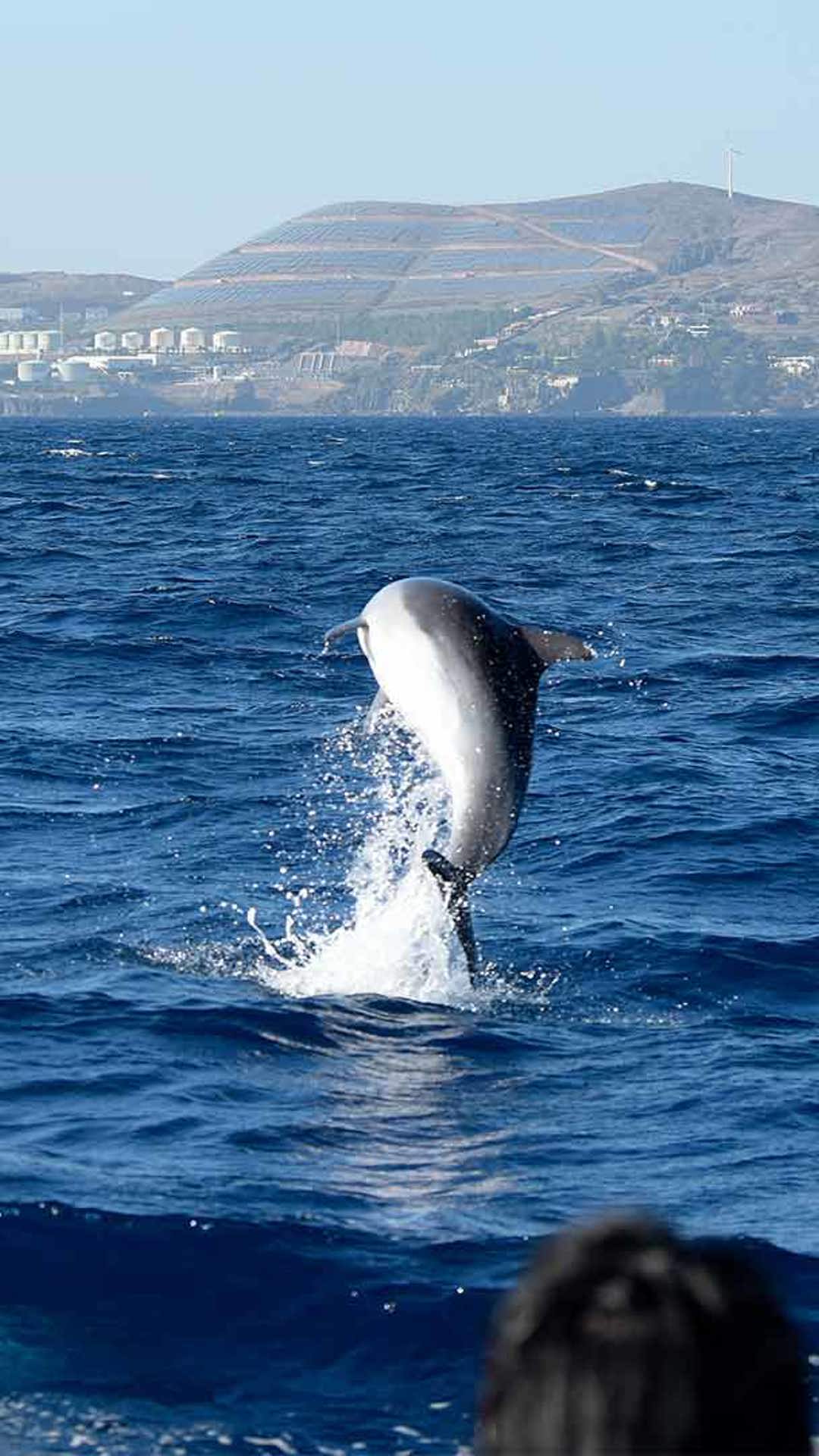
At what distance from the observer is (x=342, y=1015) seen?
53.1ft

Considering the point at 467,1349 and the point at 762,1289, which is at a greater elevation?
the point at 762,1289

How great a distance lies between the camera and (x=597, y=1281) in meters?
2.37

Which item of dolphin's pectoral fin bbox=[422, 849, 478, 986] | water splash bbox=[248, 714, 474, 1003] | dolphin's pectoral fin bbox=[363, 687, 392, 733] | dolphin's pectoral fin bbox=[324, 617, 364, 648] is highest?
dolphin's pectoral fin bbox=[324, 617, 364, 648]

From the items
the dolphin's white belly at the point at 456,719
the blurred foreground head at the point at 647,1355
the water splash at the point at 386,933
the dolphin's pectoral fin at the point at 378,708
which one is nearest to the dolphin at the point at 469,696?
the dolphin's white belly at the point at 456,719

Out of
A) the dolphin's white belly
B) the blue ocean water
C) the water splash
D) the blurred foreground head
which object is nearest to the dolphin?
the dolphin's white belly

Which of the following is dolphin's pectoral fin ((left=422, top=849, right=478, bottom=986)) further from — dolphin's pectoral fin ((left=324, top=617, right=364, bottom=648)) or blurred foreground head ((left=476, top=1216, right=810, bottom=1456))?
blurred foreground head ((left=476, top=1216, right=810, bottom=1456))

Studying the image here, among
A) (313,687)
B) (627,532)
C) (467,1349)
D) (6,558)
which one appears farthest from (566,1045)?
(627,532)

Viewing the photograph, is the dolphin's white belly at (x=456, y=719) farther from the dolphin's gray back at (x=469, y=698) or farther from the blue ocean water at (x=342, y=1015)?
the blue ocean water at (x=342, y=1015)

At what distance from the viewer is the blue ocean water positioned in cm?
1030

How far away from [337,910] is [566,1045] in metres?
4.45

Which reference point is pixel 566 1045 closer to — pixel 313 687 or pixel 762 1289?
pixel 762 1289

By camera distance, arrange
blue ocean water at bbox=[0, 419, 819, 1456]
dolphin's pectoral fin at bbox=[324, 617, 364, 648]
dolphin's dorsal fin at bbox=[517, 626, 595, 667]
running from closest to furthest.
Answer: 1. blue ocean water at bbox=[0, 419, 819, 1456]
2. dolphin's dorsal fin at bbox=[517, 626, 595, 667]
3. dolphin's pectoral fin at bbox=[324, 617, 364, 648]

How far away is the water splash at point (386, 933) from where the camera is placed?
55.9ft

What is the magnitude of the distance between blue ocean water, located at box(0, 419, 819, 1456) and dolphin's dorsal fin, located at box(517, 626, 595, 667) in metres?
2.74
